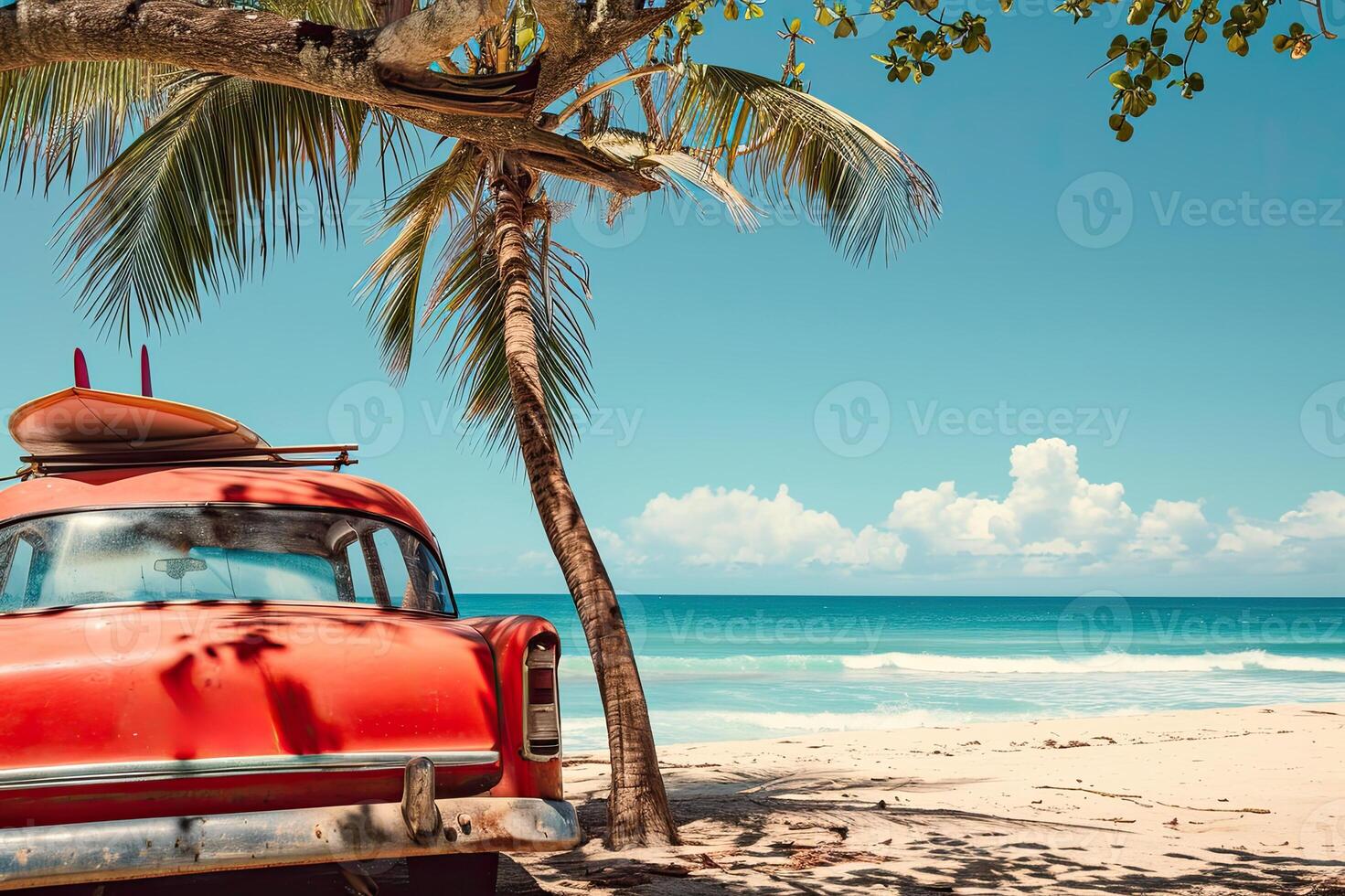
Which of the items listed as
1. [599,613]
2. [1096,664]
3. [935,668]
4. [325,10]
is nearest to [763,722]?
Result: [935,668]

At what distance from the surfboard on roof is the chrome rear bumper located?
2.10 metres

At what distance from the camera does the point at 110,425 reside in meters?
4.66

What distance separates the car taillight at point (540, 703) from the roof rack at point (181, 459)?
6.28 ft

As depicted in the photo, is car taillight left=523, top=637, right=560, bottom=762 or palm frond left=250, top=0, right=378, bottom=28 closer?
car taillight left=523, top=637, right=560, bottom=762

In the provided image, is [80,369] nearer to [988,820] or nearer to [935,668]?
[988,820]

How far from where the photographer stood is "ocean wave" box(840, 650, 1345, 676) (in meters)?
35.1

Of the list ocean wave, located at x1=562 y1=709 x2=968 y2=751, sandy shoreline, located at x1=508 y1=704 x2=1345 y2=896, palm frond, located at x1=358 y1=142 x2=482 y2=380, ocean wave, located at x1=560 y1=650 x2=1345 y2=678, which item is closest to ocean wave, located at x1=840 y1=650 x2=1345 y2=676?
ocean wave, located at x1=560 y1=650 x2=1345 y2=678

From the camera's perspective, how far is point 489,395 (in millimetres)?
9570

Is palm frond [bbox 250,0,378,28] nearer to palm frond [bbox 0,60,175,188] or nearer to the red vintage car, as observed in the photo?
palm frond [bbox 0,60,175,188]

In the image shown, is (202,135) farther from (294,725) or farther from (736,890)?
(736,890)

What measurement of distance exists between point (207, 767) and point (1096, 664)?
3952 centimetres

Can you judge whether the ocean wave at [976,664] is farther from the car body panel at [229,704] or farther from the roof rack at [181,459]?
the car body panel at [229,704]

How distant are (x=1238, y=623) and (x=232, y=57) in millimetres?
71998

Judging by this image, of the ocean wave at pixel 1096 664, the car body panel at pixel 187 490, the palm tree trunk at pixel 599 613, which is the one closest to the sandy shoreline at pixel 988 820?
the palm tree trunk at pixel 599 613
